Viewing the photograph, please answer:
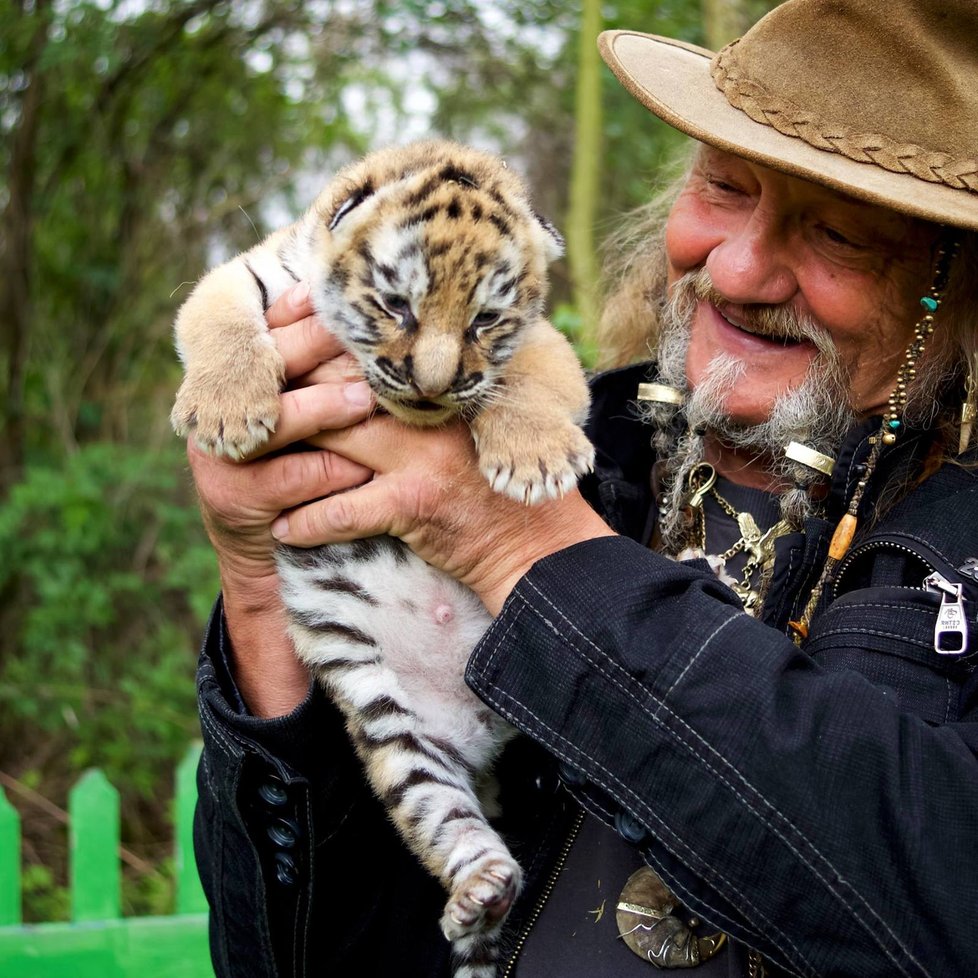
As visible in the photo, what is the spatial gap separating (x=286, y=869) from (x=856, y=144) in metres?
1.80

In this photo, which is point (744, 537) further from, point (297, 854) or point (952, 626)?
point (297, 854)

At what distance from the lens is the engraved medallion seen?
6.66 ft

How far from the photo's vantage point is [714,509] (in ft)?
8.50

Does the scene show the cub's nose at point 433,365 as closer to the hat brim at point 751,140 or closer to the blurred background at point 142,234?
the hat brim at point 751,140

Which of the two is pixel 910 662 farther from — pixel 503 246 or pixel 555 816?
pixel 503 246

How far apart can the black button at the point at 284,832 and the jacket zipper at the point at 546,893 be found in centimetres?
48

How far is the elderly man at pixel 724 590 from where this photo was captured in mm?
1726

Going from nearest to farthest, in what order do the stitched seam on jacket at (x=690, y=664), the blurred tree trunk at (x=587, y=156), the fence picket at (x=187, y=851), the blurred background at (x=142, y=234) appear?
the stitched seam on jacket at (x=690, y=664) < the fence picket at (x=187, y=851) < the blurred tree trunk at (x=587, y=156) < the blurred background at (x=142, y=234)

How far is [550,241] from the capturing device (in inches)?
103

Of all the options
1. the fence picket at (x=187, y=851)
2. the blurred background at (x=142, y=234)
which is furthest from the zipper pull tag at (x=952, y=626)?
the blurred background at (x=142, y=234)

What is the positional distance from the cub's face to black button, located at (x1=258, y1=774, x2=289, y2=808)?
77 centimetres

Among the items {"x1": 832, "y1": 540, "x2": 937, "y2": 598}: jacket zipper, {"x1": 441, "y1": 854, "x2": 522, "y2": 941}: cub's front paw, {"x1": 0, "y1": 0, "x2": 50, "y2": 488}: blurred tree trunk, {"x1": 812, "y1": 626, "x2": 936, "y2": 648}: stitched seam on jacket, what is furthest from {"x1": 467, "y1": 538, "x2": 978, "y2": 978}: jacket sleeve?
{"x1": 0, "y1": 0, "x2": 50, "y2": 488}: blurred tree trunk

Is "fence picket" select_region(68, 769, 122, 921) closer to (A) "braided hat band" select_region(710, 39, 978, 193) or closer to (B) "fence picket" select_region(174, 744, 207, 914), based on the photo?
(B) "fence picket" select_region(174, 744, 207, 914)

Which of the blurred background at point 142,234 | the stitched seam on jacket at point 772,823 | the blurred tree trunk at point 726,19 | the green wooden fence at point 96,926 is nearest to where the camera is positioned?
the stitched seam on jacket at point 772,823
